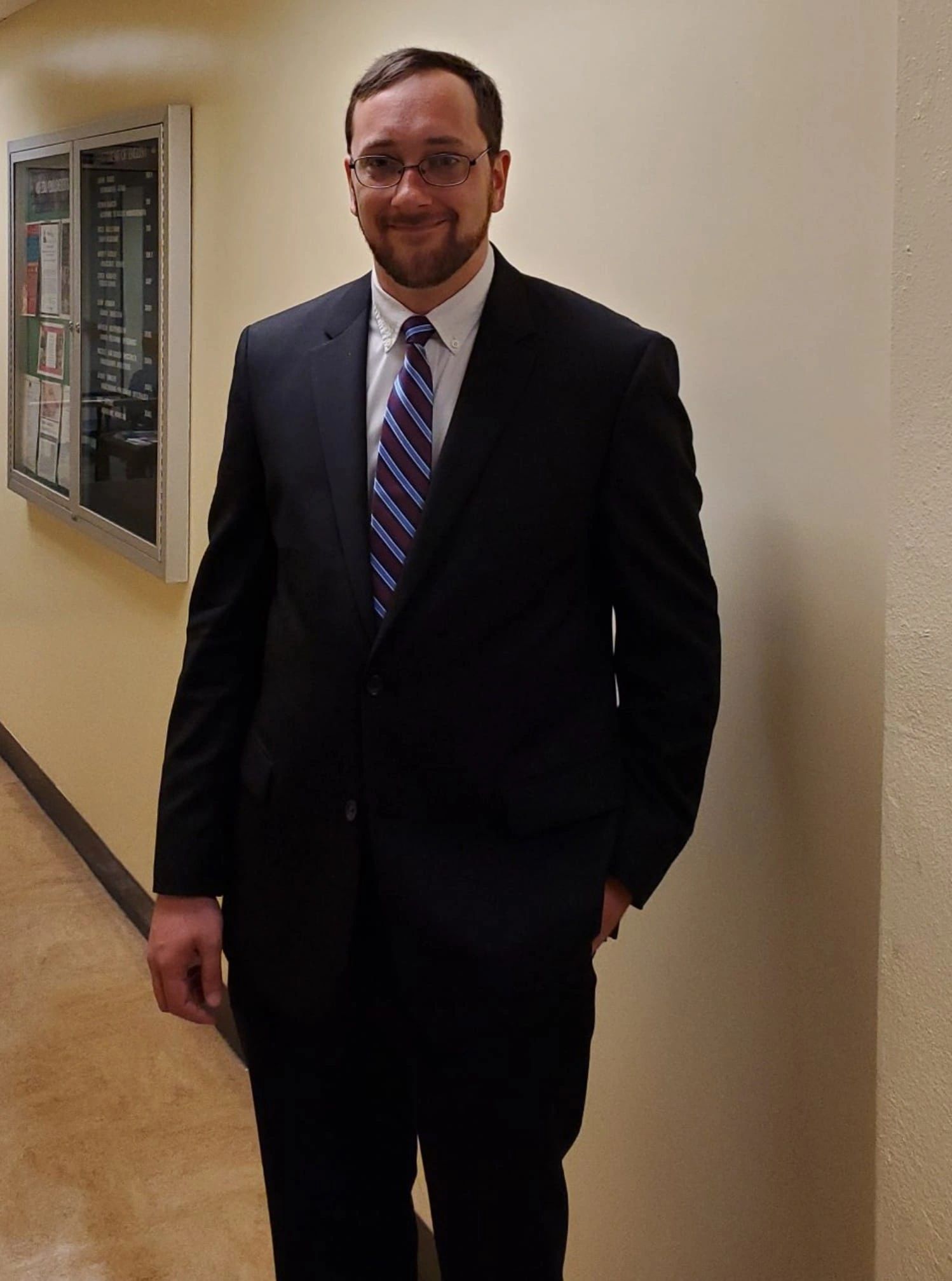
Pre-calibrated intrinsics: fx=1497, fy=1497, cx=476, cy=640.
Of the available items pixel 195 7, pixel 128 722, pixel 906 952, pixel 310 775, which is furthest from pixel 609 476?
pixel 128 722

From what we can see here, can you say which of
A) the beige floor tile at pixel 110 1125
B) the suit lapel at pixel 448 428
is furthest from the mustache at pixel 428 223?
the beige floor tile at pixel 110 1125

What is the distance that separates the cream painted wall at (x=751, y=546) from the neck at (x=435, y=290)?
27 cm

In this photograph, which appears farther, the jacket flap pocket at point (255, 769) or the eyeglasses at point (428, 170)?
the jacket flap pocket at point (255, 769)

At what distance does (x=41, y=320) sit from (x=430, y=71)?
329 cm

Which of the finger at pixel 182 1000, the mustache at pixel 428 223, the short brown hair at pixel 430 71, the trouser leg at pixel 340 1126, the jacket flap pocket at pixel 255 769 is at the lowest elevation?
the trouser leg at pixel 340 1126

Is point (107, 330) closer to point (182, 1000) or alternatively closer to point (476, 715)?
point (182, 1000)

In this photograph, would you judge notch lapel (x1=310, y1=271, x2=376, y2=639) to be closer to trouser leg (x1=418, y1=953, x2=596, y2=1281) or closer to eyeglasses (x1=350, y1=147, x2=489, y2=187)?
eyeglasses (x1=350, y1=147, x2=489, y2=187)

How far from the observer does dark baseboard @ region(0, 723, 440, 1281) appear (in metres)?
3.33

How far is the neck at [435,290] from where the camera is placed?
5.16 ft

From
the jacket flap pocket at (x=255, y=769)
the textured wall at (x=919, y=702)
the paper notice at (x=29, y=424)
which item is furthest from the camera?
the paper notice at (x=29, y=424)

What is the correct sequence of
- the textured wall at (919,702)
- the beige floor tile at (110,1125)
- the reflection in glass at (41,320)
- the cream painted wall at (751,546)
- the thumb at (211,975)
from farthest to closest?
the reflection in glass at (41,320)
the beige floor tile at (110,1125)
the thumb at (211,975)
the cream painted wall at (751,546)
the textured wall at (919,702)

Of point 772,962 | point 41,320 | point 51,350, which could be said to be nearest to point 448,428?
point 772,962

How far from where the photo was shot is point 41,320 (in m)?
4.51

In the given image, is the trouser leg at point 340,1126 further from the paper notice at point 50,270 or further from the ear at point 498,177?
the paper notice at point 50,270
